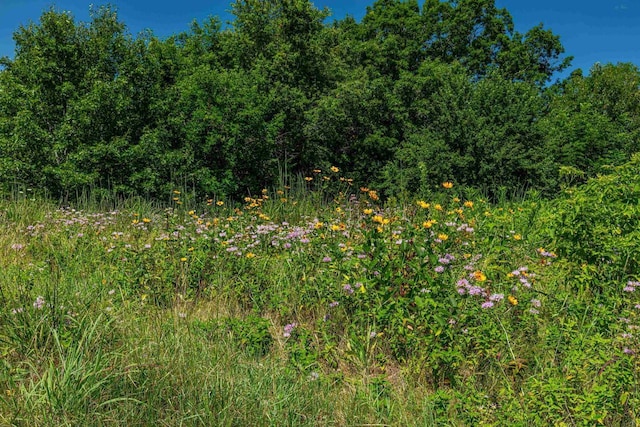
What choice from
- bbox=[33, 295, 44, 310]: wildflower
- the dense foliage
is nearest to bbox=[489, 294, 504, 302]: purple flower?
bbox=[33, 295, 44, 310]: wildflower

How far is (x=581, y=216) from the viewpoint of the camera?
4242mm

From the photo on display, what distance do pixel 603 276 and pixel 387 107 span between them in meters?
12.1

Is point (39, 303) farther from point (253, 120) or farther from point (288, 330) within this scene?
point (253, 120)

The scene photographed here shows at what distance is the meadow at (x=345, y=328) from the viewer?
8.20 ft

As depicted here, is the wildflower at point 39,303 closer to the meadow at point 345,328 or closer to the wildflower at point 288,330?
the meadow at point 345,328

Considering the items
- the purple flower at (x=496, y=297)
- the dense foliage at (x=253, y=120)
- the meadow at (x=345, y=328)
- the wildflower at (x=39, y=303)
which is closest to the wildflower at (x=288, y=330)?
the meadow at (x=345, y=328)

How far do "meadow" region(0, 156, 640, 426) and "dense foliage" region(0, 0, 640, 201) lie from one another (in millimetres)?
5837

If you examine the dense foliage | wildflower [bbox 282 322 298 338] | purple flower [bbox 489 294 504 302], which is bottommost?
wildflower [bbox 282 322 298 338]

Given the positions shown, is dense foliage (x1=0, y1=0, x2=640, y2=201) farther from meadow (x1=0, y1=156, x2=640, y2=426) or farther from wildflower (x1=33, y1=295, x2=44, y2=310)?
wildflower (x1=33, y1=295, x2=44, y2=310)

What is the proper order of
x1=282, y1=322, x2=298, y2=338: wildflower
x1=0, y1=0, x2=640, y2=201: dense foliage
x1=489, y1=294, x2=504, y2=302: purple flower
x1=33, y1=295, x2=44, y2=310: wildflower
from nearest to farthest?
x1=489, y1=294, x2=504, y2=302: purple flower, x1=33, y1=295, x2=44, y2=310: wildflower, x1=282, y1=322, x2=298, y2=338: wildflower, x1=0, y1=0, x2=640, y2=201: dense foliage

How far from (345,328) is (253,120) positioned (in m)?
9.60

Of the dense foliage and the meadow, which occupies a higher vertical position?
the dense foliage

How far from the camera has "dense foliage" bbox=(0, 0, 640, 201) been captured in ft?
37.5

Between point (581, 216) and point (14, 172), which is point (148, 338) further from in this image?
point (14, 172)
